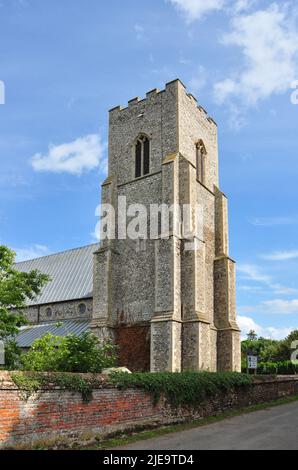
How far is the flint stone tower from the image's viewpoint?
23750 mm

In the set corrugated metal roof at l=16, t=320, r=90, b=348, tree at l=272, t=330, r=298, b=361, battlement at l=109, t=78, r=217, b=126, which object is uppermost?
battlement at l=109, t=78, r=217, b=126

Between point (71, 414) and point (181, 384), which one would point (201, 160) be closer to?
point (181, 384)

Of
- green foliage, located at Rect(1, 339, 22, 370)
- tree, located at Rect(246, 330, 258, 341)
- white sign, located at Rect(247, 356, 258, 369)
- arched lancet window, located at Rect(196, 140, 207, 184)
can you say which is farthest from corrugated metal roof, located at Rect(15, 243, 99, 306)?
tree, located at Rect(246, 330, 258, 341)

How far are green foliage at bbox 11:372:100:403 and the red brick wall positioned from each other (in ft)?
0.38

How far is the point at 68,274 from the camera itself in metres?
36.2

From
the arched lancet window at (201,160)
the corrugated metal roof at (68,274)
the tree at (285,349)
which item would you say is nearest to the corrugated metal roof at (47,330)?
the corrugated metal roof at (68,274)

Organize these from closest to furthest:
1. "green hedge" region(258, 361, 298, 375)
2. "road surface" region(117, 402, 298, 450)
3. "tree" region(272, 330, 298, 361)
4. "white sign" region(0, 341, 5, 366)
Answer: "road surface" region(117, 402, 298, 450)
"white sign" region(0, 341, 5, 366)
"green hedge" region(258, 361, 298, 375)
"tree" region(272, 330, 298, 361)

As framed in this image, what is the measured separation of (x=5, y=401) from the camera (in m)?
8.63

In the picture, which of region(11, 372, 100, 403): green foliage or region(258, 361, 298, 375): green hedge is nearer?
region(11, 372, 100, 403): green foliage

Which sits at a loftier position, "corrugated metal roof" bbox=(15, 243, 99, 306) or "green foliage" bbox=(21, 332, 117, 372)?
"corrugated metal roof" bbox=(15, 243, 99, 306)

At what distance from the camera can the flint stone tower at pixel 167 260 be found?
2375cm

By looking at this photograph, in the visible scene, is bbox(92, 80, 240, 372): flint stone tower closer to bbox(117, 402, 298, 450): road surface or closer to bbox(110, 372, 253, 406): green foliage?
bbox(110, 372, 253, 406): green foliage

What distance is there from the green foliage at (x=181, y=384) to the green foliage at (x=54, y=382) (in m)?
0.96

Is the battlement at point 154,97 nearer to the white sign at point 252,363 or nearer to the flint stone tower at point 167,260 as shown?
the flint stone tower at point 167,260
